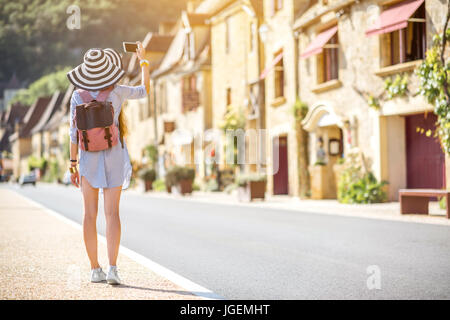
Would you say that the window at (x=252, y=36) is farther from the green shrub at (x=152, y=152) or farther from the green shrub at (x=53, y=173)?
the green shrub at (x=53, y=173)

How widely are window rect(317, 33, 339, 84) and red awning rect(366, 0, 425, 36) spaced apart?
10.5 ft

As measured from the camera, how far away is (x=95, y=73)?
6.10m

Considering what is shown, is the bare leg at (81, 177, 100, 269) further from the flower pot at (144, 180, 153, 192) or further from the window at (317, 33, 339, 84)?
the flower pot at (144, 180, 153, 192)

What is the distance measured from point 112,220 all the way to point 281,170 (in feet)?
76.2

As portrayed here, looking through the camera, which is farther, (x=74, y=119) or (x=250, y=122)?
(x=250, y=122)

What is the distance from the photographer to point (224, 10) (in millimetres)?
35250

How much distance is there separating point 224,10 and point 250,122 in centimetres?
658

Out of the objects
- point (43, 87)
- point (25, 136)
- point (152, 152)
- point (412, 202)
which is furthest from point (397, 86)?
point (43, 87)

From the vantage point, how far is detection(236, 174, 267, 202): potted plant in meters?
23.2

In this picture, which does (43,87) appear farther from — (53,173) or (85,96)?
(85,96)

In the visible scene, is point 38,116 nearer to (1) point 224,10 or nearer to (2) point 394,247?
(1) point 224,10

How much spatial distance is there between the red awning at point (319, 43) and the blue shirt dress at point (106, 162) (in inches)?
672

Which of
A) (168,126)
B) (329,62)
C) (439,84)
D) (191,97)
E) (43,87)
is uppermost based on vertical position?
(43,87)

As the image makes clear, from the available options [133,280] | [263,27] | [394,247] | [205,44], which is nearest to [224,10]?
[205,44]
